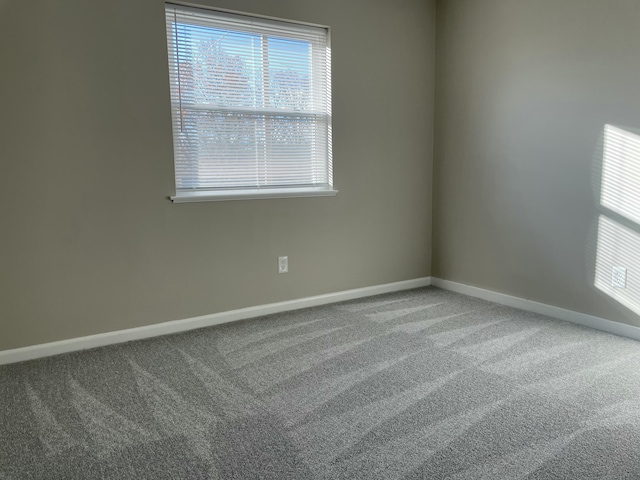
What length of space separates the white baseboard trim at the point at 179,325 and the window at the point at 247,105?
2.70 ft

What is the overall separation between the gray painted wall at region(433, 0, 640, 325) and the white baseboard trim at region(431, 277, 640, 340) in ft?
0.15

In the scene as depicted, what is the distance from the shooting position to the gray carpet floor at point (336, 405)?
178cm

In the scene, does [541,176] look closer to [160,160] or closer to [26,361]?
[160,160]

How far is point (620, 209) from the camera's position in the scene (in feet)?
9.80

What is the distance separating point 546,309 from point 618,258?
63 centimetres

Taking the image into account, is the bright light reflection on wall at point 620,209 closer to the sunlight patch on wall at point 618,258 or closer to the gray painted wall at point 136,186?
the sunlight patch on wall at point 618,258

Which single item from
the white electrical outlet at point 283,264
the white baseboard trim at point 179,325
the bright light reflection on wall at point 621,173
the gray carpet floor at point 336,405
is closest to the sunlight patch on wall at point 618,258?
the bright light reflection on wall at point 621,173

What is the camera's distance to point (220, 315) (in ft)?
11.2

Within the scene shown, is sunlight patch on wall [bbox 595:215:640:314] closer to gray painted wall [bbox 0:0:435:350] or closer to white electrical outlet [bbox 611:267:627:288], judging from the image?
white electrical outlet [bbox 611:267:627:288]

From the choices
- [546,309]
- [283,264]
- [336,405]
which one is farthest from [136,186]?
[546,309]

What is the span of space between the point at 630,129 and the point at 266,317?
2629 mm

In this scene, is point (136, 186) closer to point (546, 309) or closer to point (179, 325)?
point (179, 325)

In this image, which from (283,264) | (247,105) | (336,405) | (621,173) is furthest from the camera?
(283,264)

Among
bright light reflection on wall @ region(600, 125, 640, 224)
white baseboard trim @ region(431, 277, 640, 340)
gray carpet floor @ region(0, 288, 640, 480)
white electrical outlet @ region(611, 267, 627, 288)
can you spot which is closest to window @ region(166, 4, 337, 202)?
gray carpet floor @ region(0, 288, 640, 480)
